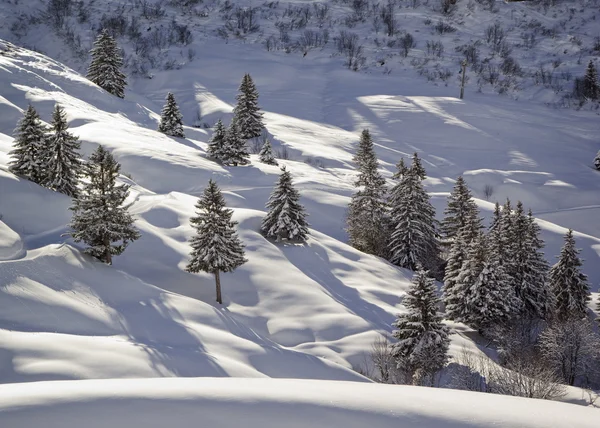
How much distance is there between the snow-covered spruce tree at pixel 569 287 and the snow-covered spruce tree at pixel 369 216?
40.3ft

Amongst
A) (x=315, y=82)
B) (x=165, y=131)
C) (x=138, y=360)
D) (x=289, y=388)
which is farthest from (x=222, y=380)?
(x=315, y=82)

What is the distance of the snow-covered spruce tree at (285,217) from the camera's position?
30.8 m

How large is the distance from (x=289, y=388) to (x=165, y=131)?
50.8m

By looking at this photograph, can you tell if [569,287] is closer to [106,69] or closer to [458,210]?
[458,210]

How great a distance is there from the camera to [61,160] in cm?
2709

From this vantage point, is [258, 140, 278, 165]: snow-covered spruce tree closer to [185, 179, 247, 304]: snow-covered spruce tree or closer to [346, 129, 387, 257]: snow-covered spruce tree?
[346, 129, 387, 257]: snow-covered spruce tree

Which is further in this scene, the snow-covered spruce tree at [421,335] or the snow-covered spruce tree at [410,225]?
the snow-covered spruce tree at [410,225]

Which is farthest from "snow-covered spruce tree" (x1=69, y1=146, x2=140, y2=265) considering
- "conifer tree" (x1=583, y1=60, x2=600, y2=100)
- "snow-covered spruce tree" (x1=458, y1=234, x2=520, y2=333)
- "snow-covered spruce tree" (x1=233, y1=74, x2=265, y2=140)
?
"conifer tree" (x1=583, y1=60, x2=600, y2=100)

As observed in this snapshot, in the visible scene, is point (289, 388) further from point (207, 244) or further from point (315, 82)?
point (315, 82)

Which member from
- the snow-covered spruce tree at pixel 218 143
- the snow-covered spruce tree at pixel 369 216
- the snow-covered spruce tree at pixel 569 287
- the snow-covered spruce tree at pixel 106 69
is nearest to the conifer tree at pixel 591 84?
the snow-covered spruce tree at pixel 569 287

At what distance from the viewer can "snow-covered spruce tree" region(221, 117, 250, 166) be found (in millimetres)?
45156

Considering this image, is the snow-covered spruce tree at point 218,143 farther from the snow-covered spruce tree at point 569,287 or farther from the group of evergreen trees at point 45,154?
the snow-covered spruce tree at point 569,287

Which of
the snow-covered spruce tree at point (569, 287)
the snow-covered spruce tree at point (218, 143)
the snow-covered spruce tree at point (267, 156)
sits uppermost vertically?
the snow-covered spruce tree at point (218, 143)

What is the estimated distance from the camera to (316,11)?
114 metres
